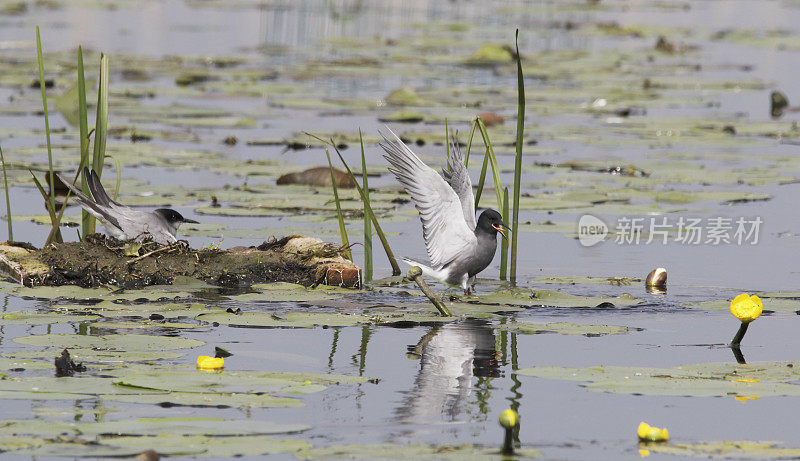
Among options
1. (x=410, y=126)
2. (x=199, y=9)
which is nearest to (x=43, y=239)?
(x=410, y=126)

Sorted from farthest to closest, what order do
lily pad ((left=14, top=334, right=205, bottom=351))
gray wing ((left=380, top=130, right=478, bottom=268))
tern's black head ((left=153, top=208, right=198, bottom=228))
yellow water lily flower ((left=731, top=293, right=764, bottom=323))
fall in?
tern's black head ((left=153, top=208, right=198, bottom=228)), gray wing ((left=380, top=130, right=478, bottom=268)), yellow water lily flower ((left=731, top=293, right=764, bottom=323)), lily pad ((left=14, top=334, right=205, bottom=351))

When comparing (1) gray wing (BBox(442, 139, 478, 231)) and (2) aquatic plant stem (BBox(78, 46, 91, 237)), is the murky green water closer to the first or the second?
(1) gray wing (BBox(442, 139, 478, 231))

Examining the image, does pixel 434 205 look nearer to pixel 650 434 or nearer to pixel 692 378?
pixel 692 378

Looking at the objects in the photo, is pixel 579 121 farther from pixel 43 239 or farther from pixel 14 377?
pixel 14 377

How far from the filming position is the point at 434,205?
7.60m

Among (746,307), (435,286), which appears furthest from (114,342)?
(746,307)

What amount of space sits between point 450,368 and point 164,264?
8.07 feet

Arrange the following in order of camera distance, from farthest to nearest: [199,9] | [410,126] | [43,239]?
[199,9] < [410,126] < [43,239]

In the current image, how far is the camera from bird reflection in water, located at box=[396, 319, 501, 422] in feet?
16.9

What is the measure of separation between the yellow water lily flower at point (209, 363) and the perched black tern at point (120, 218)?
8.23 ft

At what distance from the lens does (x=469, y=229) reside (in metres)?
7.69

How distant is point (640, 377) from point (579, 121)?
466 inches

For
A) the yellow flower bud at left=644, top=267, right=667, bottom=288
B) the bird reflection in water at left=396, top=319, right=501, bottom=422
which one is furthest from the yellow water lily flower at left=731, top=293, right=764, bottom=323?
the yellow flower bud at left=644, top=267, right=667, bottom=288

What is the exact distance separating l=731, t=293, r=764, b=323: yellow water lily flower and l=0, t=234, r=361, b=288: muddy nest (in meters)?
2.47
